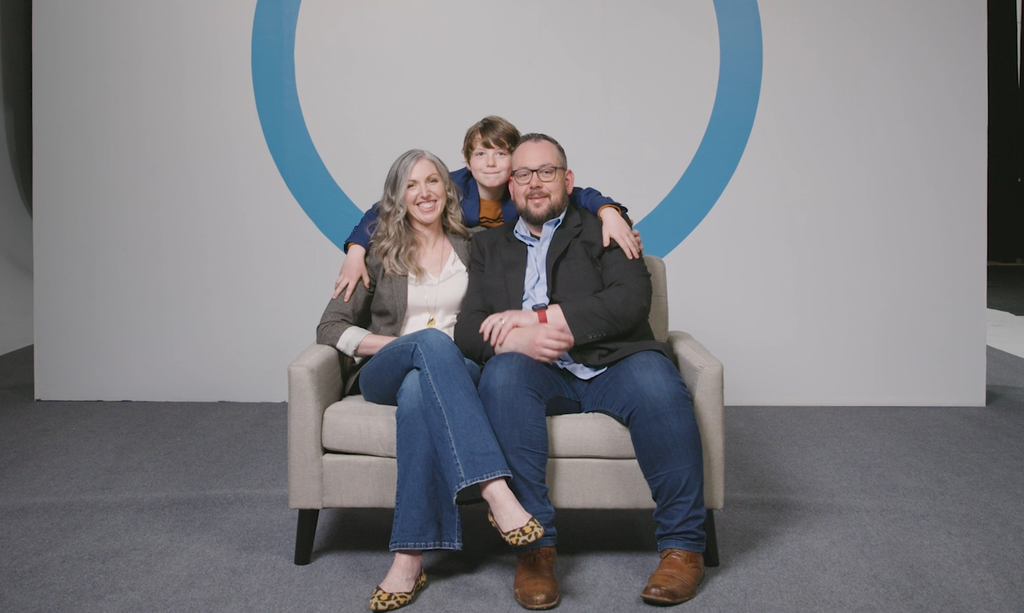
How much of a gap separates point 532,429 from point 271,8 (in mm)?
2760

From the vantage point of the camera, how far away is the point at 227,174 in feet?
12.9

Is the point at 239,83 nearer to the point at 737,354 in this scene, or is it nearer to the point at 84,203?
the point at 84,203

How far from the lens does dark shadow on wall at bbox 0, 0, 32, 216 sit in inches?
186

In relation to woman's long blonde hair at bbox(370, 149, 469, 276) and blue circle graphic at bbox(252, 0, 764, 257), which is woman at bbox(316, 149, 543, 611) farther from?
blue circle graphic at bbox(252, 0, 764, 257)

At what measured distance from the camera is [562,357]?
2.32 metres

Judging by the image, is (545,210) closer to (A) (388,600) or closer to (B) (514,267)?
(B) (514,267)

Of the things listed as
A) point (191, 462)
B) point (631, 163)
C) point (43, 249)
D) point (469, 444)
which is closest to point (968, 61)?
point (631, 163)

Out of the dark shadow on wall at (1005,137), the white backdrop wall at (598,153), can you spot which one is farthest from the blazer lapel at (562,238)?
the dark shadow on wall at (1005,137)

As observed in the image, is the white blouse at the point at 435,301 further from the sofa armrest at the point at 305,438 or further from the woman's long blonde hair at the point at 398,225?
the sofa armrest at the point at 305,438

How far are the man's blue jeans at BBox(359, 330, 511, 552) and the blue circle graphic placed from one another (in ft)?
6.57

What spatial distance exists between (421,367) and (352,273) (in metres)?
0.55

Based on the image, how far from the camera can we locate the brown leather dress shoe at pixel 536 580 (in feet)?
6.42

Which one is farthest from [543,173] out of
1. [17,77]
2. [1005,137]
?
[1005,137]

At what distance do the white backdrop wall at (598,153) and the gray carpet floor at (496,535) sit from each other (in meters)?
0.52
